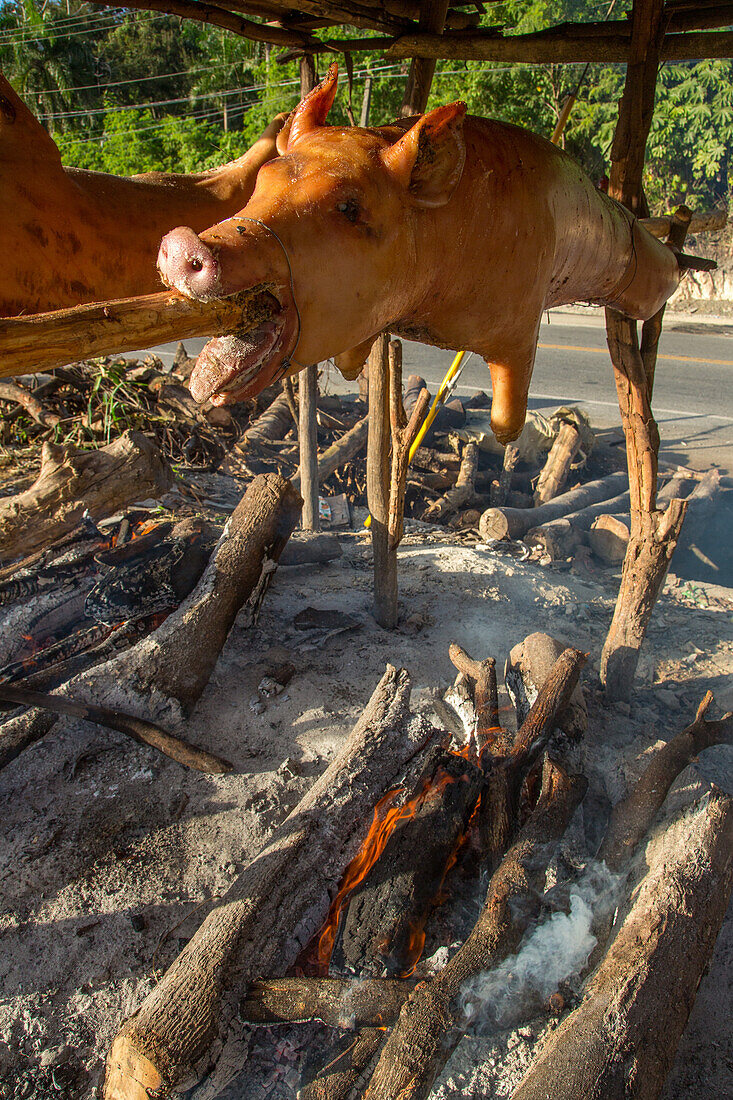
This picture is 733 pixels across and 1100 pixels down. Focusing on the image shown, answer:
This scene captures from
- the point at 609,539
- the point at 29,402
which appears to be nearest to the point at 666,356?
the point at 609,539

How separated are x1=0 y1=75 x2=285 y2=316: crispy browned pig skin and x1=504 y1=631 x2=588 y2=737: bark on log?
2865 millimetres

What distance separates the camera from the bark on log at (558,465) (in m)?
7.82

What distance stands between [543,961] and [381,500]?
9.85 feet

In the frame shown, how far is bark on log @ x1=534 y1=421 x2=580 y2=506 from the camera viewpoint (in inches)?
308

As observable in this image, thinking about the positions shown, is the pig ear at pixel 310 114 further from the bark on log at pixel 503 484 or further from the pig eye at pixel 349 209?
the bark on log at pixel 503 484

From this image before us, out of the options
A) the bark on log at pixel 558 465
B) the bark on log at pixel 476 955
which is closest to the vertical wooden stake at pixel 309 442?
the bark on log at pixel 558 465

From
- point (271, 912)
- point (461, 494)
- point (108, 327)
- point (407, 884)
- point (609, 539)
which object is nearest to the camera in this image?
point (108, 327)

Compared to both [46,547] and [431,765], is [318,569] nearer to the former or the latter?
[46,547]

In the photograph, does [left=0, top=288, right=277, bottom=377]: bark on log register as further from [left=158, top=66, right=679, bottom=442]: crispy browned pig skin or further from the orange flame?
the orange flame

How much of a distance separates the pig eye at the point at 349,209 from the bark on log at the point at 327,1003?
231cm

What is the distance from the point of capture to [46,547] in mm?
4395

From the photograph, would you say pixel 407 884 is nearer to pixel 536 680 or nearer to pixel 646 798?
pixel 646 798

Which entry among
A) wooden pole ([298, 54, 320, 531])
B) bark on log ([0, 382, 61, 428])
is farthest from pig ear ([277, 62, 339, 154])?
bark on log ([0, 382, 61, 428])

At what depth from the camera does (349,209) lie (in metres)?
1.22
